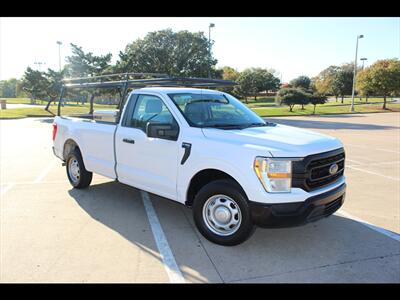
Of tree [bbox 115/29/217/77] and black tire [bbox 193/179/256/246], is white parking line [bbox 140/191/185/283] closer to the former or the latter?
black tire [bbox 193/179/256/246]

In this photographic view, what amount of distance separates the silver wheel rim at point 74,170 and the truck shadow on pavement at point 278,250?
1203mm

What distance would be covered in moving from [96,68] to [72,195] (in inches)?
1191

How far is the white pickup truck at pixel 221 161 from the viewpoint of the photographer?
12.0 ft

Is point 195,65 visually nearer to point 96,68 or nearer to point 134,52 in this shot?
point 134,52

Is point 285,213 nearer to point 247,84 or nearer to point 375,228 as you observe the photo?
point 375,228

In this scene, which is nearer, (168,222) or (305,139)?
(305,139)

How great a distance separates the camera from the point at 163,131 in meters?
4.38

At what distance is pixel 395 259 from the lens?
3756 mm

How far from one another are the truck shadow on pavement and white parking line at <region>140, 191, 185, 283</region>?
0.21ft

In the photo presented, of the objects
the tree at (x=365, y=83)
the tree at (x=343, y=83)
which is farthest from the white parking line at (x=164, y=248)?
the tree at (x=343, y=83)

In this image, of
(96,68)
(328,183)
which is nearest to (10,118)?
(96,68)

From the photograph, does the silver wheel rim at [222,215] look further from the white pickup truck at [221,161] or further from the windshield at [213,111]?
the windshield at [213,111]

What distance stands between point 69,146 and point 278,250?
179 inches

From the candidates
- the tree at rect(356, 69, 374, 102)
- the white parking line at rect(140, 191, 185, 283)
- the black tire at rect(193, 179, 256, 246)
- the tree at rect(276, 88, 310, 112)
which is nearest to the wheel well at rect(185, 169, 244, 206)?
the black tire at rect(193, 179, 256, 246)
